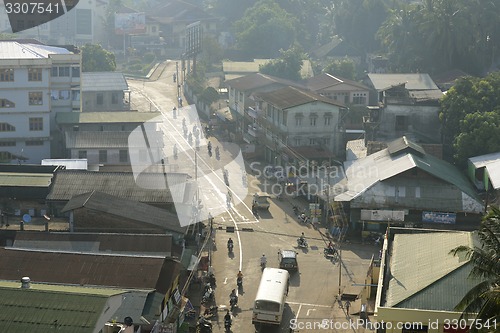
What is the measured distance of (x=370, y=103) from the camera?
80.2 meters

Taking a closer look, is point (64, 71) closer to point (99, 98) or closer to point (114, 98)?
point (99, 98)

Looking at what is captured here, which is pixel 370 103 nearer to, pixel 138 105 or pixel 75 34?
pixel 138 105

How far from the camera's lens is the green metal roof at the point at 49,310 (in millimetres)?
27625

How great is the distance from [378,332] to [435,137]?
3556 cm

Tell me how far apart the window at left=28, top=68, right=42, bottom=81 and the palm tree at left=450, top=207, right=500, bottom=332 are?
39410 millimetres

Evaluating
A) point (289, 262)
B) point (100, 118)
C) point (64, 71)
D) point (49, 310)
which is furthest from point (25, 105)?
point (49, 310)

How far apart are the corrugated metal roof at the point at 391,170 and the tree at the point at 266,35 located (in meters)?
52.9

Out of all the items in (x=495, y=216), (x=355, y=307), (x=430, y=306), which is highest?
(x=495, y=216)

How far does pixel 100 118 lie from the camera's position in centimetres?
6425

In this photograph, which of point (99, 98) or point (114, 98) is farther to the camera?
point (114, 98)

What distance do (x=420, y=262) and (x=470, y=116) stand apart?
2657 centimetres

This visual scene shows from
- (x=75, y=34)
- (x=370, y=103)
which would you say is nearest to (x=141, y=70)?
(x=75, y=34)

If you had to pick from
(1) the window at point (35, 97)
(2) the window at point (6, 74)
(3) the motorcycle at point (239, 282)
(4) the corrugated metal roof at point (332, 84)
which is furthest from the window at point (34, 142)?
(4) the corrugated metal roof at point (332, 84)

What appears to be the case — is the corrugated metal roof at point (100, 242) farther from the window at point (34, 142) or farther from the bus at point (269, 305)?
the window at point (34, 142)
